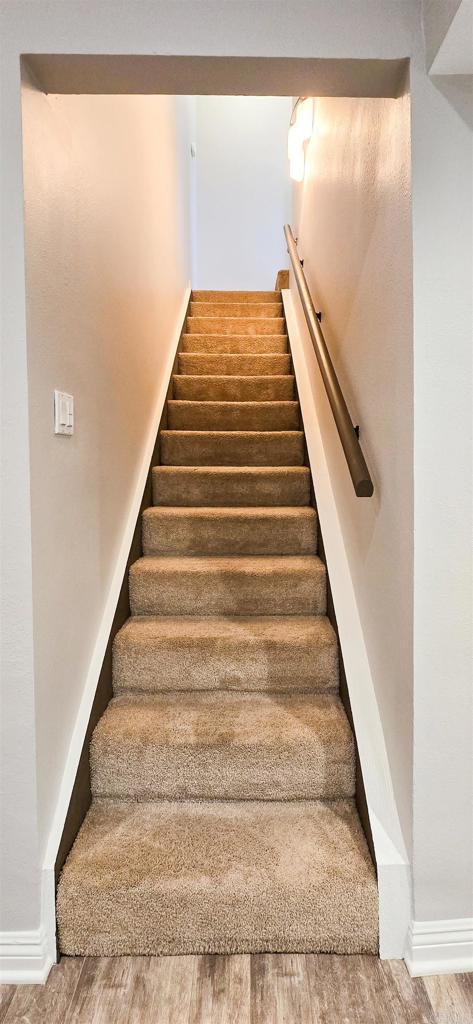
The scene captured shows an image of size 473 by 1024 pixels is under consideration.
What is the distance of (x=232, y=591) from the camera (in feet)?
6.70

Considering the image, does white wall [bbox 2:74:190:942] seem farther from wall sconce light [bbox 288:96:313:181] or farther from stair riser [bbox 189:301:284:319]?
stair riser [bbox 189:301:284:319]

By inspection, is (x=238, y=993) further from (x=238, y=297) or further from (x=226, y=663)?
(x=238, y=297)

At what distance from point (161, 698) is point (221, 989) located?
2.45 ft

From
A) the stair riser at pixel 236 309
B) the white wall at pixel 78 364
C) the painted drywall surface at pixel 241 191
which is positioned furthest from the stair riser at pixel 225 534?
the painted drywall surface at pixel 241 191

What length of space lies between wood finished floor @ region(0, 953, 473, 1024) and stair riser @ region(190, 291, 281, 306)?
3920mm

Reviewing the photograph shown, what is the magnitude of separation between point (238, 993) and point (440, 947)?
0.45 metres

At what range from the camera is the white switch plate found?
4.61 ft

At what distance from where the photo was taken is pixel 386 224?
1420 mm

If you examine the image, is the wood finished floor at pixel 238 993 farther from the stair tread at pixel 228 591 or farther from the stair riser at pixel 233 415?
the stair riser at pixel 233 415

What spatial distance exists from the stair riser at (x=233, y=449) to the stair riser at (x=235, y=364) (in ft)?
2.56

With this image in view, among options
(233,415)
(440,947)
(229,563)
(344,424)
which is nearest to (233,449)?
(233,415)

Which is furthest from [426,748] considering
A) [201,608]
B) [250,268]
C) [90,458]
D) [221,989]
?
[250,268]

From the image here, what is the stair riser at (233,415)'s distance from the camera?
2.97 metres

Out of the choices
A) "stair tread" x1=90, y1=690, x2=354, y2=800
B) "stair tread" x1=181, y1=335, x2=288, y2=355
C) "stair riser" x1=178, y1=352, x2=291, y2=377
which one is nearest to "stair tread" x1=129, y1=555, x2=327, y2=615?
"stair tread" x1=90, y1=690, x2=354, y2=800
